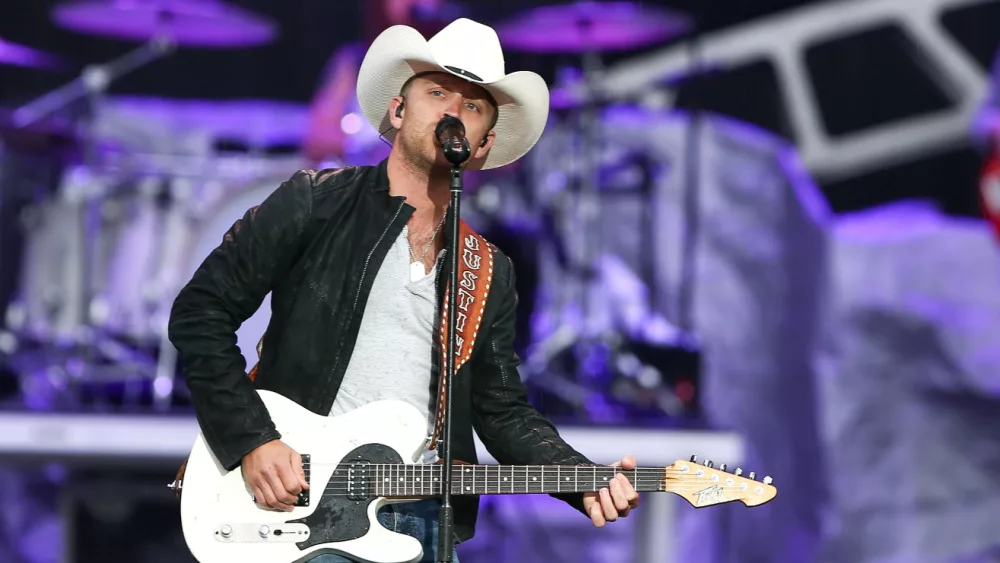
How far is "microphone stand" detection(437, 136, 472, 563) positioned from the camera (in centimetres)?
264

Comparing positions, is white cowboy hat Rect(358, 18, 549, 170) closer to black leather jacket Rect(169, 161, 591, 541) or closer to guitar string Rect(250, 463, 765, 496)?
black leather jacket Rect(169, 161, 591, 541)

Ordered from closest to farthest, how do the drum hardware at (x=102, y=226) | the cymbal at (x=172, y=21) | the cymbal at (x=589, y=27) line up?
the drum hardware at (x=102, y=226) < the cymbal at (x=172, y=21) < the cymbal at (x=589, y=27)

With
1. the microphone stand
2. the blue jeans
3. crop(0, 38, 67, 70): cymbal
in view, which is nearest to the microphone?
the microphone stand

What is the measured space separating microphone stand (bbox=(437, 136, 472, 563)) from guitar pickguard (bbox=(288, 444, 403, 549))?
8.5 inches

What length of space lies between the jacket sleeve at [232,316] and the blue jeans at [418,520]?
0.33m

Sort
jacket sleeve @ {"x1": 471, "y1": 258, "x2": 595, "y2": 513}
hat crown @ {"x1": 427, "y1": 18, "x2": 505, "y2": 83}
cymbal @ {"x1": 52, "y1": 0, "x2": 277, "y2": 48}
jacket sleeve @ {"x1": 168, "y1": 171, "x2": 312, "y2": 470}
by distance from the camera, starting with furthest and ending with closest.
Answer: cymbal @ {"x1": 52, "y1": 0, "x2": 277, "y2": 48}, jacket sleeve @ {"x1": 471, "y1": 258, "x2": 595, "y2": 513}, hat crown @ {"x1": 427, "y1": 18, "x2": 505, "y2": 83}, jacket sleeve @ {"x1": 168, "y1": 171, "x2": 312, "y2": 470}

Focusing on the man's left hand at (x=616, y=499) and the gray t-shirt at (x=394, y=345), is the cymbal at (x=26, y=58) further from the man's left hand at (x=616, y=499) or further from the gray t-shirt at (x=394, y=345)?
the man's left hand at (x=616, y=499)

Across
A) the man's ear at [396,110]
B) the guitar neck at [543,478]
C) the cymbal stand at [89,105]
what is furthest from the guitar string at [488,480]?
the cymbal stand at [89,105]

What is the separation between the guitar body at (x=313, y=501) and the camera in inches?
108

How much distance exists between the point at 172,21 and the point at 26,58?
842mm

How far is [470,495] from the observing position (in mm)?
2994

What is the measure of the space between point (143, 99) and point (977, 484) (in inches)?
209

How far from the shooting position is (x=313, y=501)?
9.09 feet

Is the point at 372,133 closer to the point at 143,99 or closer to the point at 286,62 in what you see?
the point at 286,62
